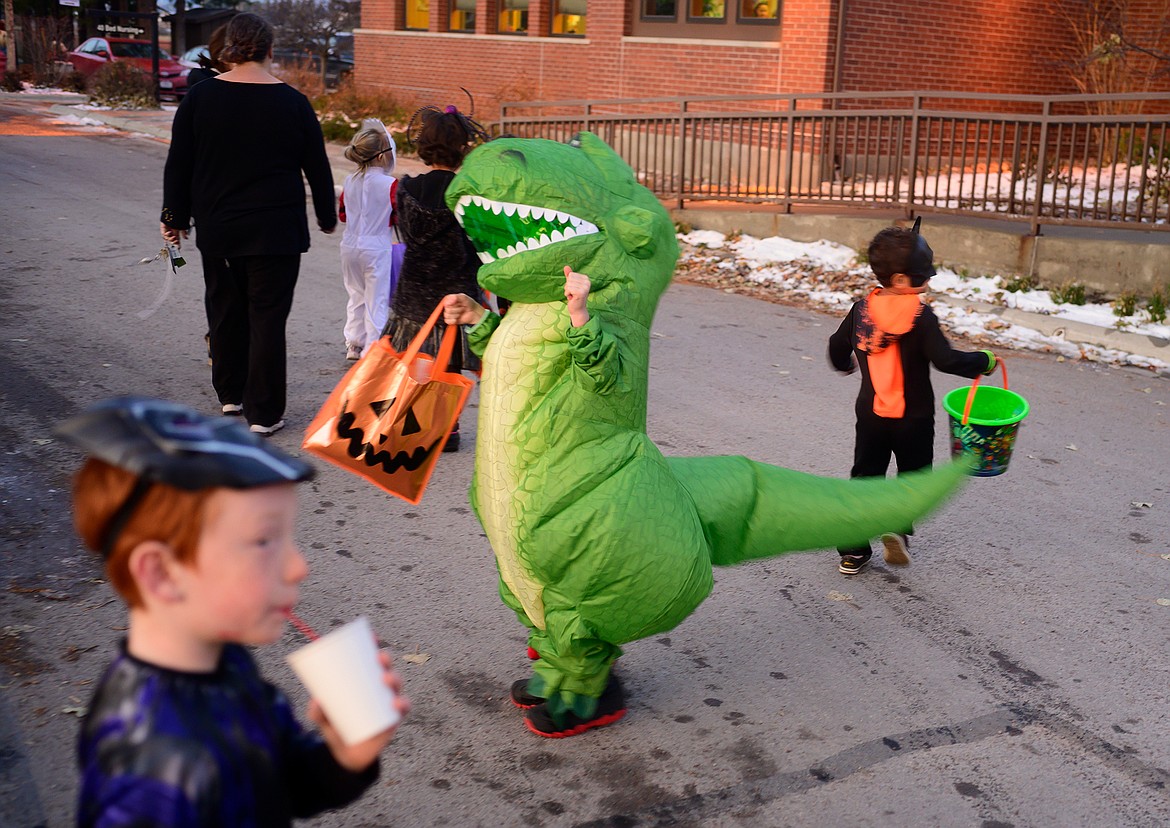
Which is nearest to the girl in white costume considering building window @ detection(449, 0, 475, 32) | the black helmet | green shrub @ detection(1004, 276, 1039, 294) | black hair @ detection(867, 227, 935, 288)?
black hair @ detection(867, 227, 935, 288)

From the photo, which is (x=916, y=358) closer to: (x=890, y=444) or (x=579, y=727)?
(x=890, y=444)

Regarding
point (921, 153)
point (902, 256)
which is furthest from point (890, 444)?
point (921, 153)

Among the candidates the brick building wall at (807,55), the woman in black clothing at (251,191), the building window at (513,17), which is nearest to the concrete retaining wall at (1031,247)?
the brick building wall at (807,55)

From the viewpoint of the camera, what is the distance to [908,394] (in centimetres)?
458

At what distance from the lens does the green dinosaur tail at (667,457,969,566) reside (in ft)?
10.9

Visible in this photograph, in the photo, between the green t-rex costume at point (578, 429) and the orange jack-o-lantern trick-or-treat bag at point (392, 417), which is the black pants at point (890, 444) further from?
the orange jack-o-lantern trick-or-treat bag at point (392, 417)

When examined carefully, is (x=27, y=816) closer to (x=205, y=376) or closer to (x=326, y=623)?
(x=326, y=623)

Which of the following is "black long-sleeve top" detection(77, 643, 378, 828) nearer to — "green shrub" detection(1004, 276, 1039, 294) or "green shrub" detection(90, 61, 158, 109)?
"green shrub" detection(1004, 276, 1039, 294)

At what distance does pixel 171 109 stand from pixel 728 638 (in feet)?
77.7

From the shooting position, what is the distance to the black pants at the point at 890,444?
4613 millimetres

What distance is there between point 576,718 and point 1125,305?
7285mm

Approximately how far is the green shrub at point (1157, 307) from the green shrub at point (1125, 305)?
0.11 m

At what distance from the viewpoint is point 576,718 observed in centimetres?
340

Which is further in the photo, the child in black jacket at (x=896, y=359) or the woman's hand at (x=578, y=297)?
the child in black jacket at (x=896, y=359)
